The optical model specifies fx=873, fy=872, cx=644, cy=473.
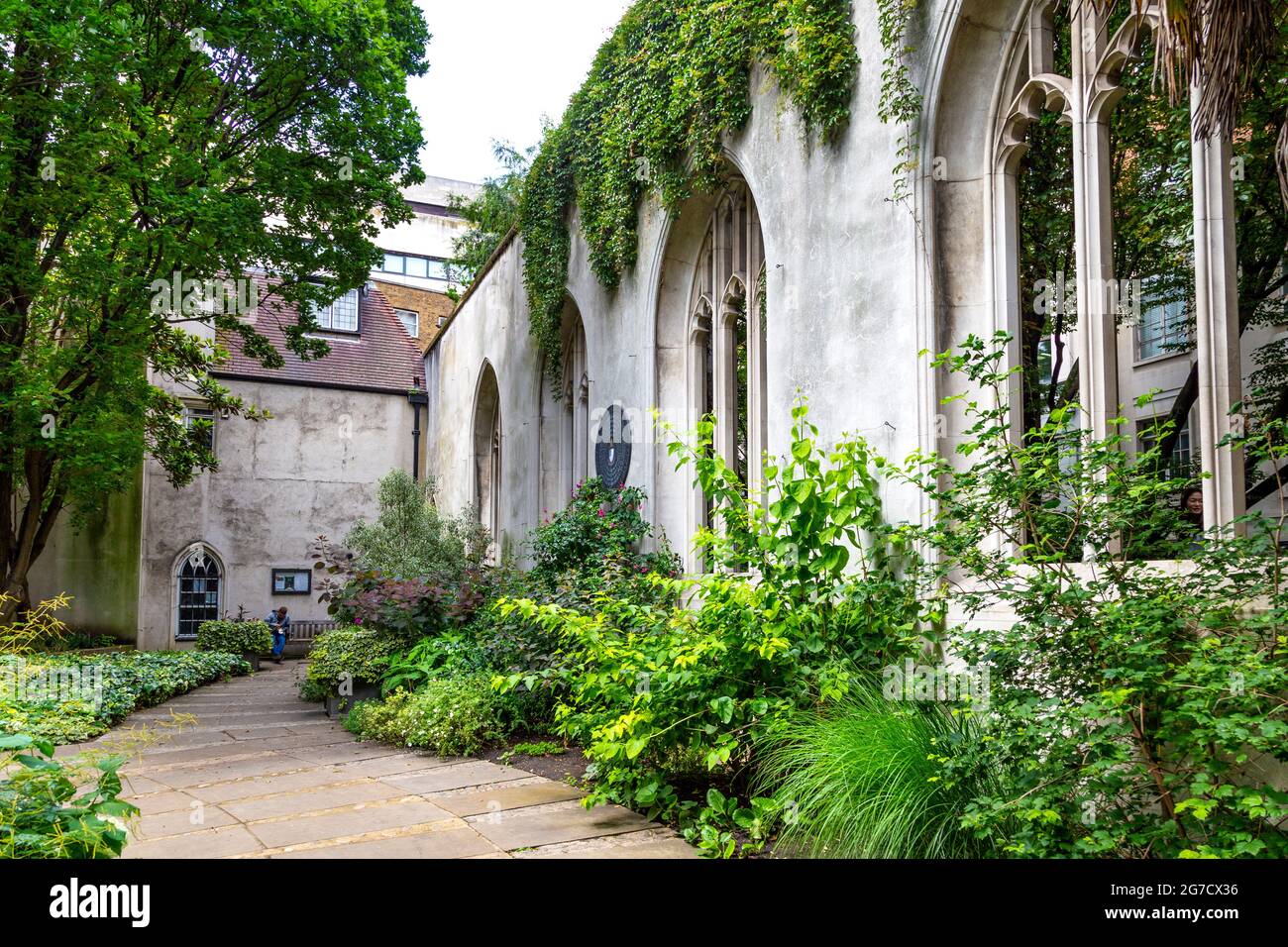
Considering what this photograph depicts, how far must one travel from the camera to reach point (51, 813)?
10.3 ft

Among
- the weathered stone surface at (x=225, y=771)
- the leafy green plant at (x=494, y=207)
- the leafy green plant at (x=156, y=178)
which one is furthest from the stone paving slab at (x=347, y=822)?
the leafy green plant at (x=494, y=207)

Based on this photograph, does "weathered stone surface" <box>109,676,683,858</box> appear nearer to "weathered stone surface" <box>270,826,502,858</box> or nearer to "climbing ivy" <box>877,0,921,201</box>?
"weathered stone surface" <box>270,826,502,858</box>

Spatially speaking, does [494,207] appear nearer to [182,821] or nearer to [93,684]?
[93,684]

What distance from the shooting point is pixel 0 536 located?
13383 millimetres

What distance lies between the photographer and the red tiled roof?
22.0 meters

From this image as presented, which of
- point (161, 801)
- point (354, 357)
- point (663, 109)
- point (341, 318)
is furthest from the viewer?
point (341, 318)

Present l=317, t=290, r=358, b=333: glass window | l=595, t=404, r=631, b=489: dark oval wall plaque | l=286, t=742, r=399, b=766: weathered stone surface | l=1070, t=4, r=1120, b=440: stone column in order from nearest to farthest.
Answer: l=1070, t=4, r=1120, b=440: stone column
l=286, t=742, r=399, b=766: weathered stone surface
l=595, t=404, r=631, b=489: dark oval wall plaque
l=317, t=290, r=358, b=333: glass window

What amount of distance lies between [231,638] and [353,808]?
564 inches

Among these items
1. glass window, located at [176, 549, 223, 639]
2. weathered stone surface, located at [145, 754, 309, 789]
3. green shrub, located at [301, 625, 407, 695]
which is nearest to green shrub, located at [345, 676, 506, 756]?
weathered stone surface, located at [145, 754, 309, 789]

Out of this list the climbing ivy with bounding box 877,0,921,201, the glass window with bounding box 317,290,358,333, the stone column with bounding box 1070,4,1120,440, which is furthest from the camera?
the glass window with bounding box 317,290,358,333

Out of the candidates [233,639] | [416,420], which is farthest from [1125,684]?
[416,420]

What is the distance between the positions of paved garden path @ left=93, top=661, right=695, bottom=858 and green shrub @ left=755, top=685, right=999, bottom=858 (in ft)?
2.32
